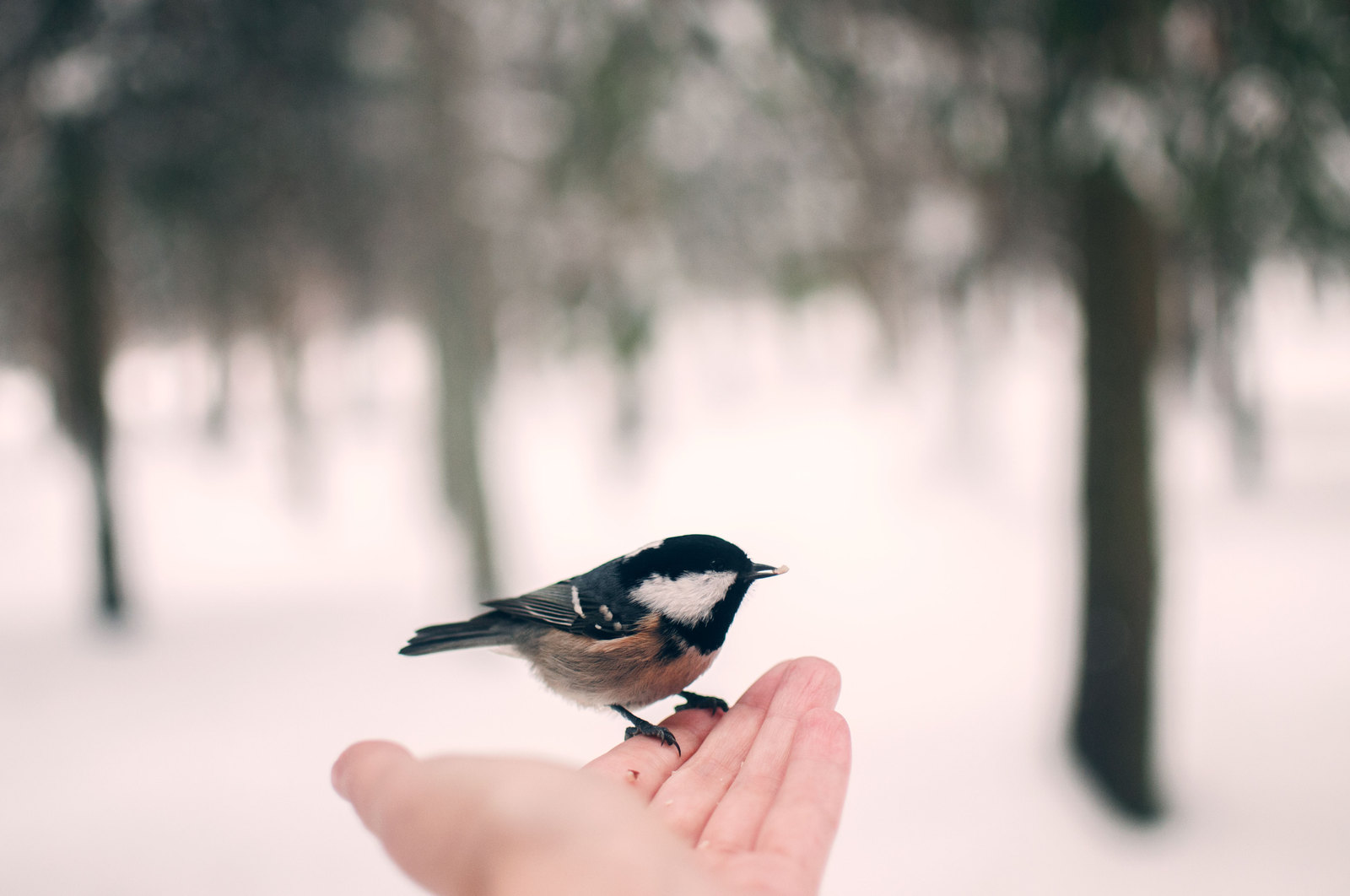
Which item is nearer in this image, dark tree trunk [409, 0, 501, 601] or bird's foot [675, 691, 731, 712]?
bird's foot [675, 691, 731, 712]

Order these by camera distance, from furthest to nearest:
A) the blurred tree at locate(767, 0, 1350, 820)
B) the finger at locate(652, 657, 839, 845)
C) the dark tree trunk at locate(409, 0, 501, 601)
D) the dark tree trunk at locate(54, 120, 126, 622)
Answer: the dark tree trunk at locate(54, 120, 126, 622) → the dark tree trunk at locate(409, 0, 501, 601) → the blurred tree at locate(767, 0, 1350, 820) → the finger at locate(652, 657, 839, 845)

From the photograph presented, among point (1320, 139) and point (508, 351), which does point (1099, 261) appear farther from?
point (508, 351)

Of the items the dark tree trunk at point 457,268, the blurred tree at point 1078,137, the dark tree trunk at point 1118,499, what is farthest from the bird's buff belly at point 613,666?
the dark tree trunk at point 457,268

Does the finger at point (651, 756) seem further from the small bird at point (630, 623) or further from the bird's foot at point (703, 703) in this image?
the small bird at point (630, 623)

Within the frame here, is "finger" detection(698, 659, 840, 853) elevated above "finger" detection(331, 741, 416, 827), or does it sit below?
below

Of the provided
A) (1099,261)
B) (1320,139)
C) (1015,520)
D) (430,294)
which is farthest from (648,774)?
(1015,520)

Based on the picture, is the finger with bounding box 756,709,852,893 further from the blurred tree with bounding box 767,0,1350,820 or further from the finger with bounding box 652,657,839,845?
the blurred tree with bounding box 767,0,1350,820

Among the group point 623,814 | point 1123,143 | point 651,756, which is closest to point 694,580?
point 623,814

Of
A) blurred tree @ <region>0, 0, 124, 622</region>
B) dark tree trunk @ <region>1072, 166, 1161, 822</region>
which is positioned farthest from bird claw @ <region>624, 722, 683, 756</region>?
blurred tree @ <region>0, 0, 124, 622</region>

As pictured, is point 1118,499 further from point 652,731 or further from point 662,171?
point 652,731
